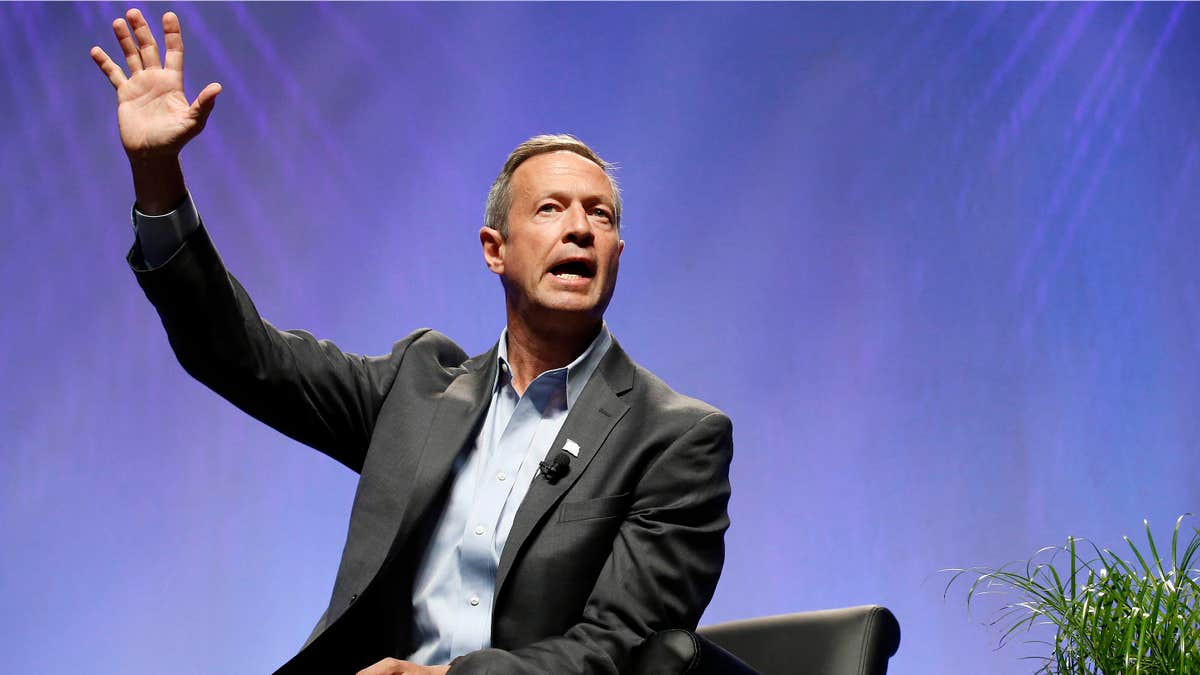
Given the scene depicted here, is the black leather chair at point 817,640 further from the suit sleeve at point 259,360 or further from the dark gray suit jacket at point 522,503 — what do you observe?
the suit sleeve at point 259,360

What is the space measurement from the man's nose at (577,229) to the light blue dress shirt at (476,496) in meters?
0.18

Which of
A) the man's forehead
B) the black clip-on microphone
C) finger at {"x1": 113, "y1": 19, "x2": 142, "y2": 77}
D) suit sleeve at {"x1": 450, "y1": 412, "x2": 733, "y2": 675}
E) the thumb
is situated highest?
finger at {"x1": 113, "y1": 19, "x2": 142, "y2": 77}

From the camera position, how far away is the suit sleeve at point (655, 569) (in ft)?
4.89

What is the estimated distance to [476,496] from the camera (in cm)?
171

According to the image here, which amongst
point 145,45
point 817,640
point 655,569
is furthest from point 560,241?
point 817,640

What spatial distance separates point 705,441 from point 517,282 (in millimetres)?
402

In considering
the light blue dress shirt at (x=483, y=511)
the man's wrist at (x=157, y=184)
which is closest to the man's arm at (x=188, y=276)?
the man's wrist at (x=157, y=184)

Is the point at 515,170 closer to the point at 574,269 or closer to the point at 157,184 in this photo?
the point at 574,269

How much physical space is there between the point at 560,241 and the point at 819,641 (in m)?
0.79

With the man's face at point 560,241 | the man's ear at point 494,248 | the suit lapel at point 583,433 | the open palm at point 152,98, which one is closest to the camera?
the open palm at point 152,98

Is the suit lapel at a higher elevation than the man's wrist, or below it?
below

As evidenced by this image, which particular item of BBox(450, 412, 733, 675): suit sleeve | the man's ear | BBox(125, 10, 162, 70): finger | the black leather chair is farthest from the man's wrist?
the black leather chair

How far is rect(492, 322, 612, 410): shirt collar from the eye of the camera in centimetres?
180

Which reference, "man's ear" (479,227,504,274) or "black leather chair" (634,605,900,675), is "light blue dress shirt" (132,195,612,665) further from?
"black leather chair" (634,605,900,675)
